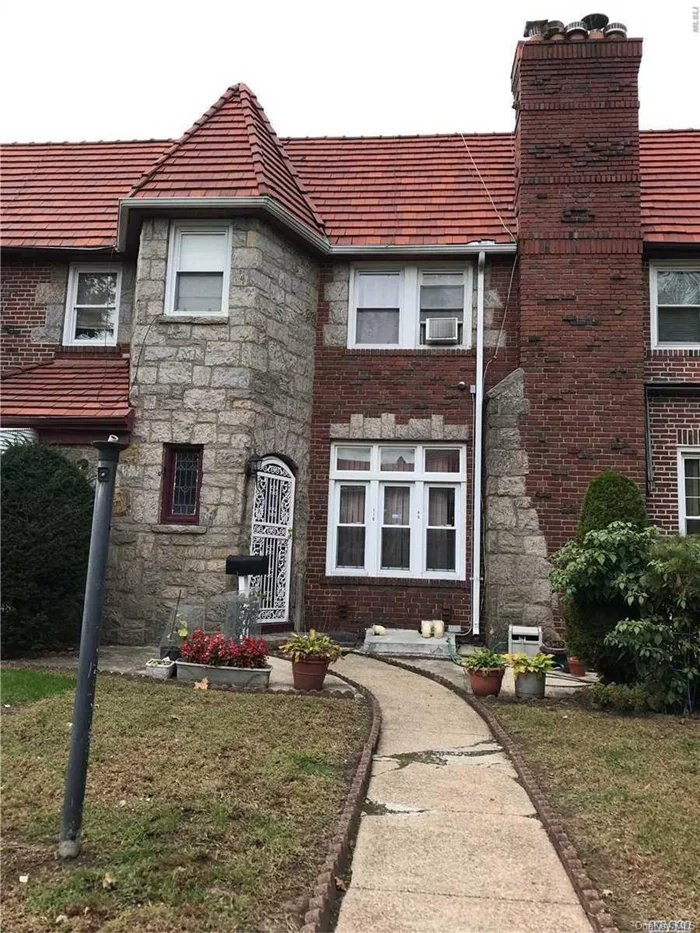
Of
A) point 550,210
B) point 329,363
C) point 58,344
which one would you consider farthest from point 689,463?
point 58,344

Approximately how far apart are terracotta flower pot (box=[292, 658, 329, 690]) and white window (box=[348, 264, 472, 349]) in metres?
5.76

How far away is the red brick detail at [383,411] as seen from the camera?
11.0m

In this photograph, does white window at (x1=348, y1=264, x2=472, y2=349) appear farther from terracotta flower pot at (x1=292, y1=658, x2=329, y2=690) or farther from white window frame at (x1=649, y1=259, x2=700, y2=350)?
terracotta flower pot at (x1=292, y1=658, x2=329, y2=690)

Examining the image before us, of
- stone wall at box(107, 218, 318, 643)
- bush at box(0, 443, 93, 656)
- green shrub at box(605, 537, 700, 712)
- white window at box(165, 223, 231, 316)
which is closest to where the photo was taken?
green shrub at box(605, 537, 700, 712)

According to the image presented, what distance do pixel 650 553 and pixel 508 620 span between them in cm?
356

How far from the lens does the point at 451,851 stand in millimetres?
3750

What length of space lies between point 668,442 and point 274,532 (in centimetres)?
587

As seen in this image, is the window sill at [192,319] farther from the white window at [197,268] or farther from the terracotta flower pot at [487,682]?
the terracotta flower pot at [487,682]

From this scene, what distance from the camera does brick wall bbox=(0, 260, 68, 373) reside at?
11875mm

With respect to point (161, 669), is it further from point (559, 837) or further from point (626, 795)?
point (559, 837)

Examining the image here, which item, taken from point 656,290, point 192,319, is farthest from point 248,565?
point 656,290

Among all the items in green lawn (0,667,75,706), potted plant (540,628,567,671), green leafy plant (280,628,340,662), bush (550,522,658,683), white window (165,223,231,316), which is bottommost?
green lawn (0,667,75,706)

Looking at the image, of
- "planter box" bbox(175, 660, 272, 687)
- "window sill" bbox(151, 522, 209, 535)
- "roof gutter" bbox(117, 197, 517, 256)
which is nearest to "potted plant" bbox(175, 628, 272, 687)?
"planter box" bbox(175, 660, 272, 687)

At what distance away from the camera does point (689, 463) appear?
36.4 feet
